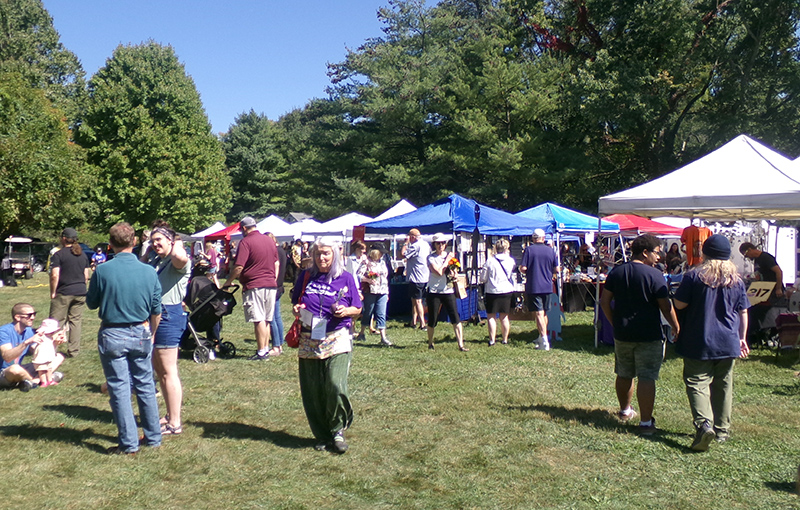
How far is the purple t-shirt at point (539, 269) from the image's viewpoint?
9.62 m

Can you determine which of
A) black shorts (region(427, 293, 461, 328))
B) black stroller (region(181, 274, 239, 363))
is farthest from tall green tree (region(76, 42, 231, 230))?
black shorts (region(427, 293, 461, 328))

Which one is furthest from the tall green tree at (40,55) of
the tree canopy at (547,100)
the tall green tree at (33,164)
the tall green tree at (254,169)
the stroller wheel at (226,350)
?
the stroller wheel at (226,350)

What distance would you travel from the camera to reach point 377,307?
1015cm

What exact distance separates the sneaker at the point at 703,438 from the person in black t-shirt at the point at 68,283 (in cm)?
751

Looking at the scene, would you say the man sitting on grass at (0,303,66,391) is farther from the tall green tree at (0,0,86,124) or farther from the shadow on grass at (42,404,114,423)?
the tall green tree at (0,0,86,124)

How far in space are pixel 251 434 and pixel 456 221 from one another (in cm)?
748

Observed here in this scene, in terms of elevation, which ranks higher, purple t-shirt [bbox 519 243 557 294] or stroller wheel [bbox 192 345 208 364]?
purple t-shirt [bbox 519 243 557 294]

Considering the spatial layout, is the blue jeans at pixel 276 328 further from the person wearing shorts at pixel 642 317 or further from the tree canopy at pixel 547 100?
the tree canopy at pixel 547 100

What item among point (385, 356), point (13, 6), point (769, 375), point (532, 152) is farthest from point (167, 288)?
point (13, 6)

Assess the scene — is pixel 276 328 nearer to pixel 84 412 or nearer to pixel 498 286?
pixel 84 412

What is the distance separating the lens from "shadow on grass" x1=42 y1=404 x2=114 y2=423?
5926mm

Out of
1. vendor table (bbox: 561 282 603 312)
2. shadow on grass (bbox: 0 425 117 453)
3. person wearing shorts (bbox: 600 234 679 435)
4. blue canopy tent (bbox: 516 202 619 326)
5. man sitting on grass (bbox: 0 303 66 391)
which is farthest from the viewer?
blue canopy tent (bbox: 516 202 619 326)

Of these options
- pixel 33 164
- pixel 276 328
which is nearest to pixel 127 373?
pixel 276 328

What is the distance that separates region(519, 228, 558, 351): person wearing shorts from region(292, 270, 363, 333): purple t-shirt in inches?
201
